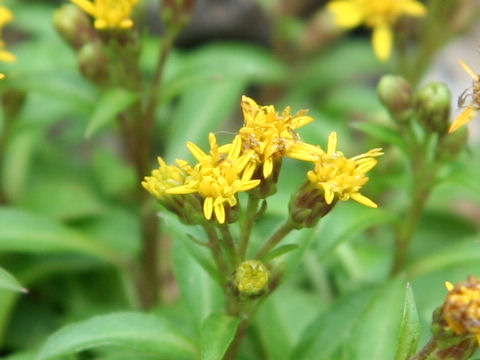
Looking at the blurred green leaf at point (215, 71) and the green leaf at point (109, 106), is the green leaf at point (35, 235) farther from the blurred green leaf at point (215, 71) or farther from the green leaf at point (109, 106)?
the blurred green leaf at point (215, 71)

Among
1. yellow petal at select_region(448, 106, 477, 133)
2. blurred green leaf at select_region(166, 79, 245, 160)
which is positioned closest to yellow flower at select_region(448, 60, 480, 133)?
yellow petal at select_region(448, 106, 477, 133)

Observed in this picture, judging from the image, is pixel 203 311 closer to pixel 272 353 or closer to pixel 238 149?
pixel 272 353

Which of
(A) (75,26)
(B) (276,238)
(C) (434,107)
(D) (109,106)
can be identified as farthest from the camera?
(A) (75,26)

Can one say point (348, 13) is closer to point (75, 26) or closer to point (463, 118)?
point (75, 26)

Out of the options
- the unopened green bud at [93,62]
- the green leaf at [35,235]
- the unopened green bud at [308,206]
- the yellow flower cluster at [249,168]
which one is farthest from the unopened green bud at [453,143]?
the green leaf at [35,235]

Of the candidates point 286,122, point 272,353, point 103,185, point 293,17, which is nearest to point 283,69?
point 293,17

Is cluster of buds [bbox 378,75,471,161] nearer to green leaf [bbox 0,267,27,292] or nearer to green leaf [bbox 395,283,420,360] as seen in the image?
green leaf [bbox 395,283,420,360]

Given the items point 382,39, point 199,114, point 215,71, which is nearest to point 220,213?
point 215,71
